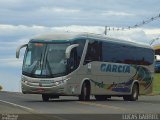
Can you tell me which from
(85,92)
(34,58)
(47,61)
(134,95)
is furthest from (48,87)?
(134,95)

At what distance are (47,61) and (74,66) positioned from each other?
1346 millimetres

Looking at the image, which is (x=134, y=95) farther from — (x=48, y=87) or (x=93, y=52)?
(x=48, y=87)

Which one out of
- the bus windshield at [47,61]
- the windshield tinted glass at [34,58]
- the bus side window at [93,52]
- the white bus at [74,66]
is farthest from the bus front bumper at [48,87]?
the bus side window at [93,52]

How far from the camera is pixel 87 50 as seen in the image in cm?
3112

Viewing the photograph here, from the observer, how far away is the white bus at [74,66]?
29703 mm

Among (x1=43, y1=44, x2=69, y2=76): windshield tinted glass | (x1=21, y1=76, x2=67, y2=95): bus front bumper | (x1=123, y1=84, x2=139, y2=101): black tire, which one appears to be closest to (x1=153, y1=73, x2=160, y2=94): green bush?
(x1=123, y1=84, x2=139, y2=101): black tire

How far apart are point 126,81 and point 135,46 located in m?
2.43

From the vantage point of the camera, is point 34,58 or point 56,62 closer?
point 56,62

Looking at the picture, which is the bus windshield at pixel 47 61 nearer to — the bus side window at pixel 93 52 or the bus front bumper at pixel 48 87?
the bus front bumper at pixel 48 87

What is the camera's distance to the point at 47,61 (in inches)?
1174

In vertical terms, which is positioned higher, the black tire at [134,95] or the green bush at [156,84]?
the black tire at [134,95]

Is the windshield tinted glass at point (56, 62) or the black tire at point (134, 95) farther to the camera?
the black tire at point (134, 95)

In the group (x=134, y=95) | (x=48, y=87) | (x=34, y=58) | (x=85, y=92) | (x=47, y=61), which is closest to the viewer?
(x=48, y=87)

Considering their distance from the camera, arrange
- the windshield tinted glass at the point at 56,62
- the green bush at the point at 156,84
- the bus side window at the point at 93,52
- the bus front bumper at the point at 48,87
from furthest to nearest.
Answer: the green bush at the point at 156,84
the bus side window at the point at 93,52
the windshield tinted glass at the point at 56,62
the bus front bumper at the point at 48,87
